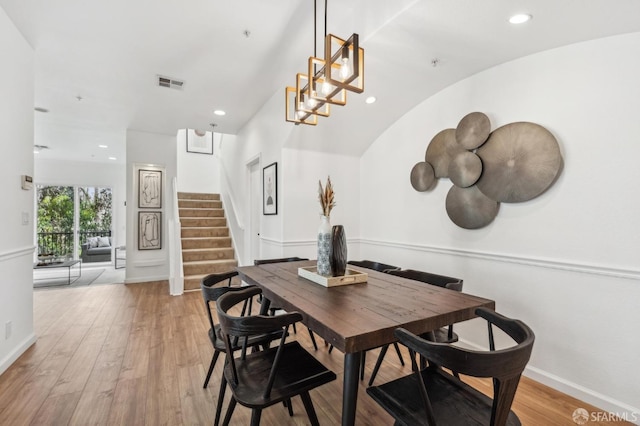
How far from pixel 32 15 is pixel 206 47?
1306mm

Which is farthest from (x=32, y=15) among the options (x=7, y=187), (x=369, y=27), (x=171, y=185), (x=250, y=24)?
(x=171, y=185)

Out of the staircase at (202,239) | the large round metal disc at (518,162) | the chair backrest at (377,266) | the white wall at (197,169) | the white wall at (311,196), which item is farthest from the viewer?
the white wall at (197,169)

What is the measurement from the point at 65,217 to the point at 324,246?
8958mm

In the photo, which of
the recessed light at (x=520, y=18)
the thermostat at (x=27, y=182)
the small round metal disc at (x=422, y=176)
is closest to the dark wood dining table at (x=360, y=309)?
the small round metal disc at (x=422, y=176)

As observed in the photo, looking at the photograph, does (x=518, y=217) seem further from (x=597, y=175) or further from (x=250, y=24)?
(x=250, y=24)

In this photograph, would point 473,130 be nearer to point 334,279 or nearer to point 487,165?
point 487,165

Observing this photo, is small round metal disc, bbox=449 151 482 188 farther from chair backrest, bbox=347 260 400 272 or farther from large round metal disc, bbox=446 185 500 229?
chair backrest, bbox=347 260 400 272

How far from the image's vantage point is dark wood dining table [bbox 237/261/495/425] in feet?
3.90

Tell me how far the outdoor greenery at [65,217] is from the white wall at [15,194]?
637 cm

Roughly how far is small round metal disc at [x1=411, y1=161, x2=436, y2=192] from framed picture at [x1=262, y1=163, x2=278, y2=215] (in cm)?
172

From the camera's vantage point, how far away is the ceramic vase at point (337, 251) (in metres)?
1.96

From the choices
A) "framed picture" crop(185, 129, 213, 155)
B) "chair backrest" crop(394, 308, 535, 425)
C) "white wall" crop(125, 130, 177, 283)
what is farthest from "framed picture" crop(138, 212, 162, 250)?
"chair backrest" crop(394, 308, 535, 425)

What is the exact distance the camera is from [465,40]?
2211 millimetres

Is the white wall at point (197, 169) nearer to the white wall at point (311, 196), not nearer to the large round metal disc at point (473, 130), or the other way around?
the white wall at point (311, 196)
